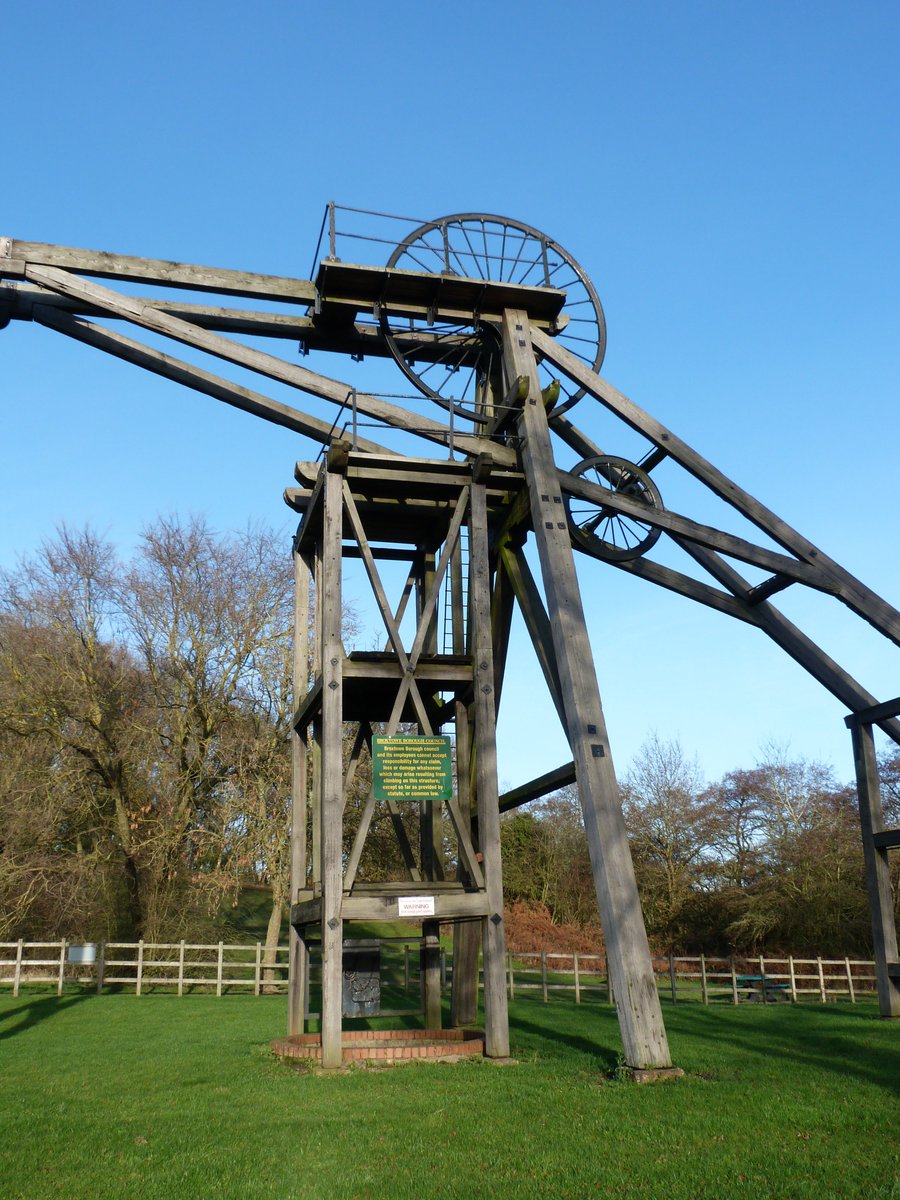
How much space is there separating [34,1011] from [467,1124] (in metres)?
14.5

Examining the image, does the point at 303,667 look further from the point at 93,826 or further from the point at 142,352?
the point at 93,826

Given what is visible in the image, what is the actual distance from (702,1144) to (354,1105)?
9.60ft

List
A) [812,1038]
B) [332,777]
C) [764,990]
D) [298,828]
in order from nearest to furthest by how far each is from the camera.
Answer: [332,777], [812,1038], [298,828], [764,990]

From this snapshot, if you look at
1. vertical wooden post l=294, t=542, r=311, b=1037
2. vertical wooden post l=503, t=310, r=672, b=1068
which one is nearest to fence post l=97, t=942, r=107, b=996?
vertical wooden post l=294, t=542, r=311, b=1037

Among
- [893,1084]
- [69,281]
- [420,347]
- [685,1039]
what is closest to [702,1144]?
[893,1084]

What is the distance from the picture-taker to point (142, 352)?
44.5 ft

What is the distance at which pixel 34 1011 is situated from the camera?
62.7 feet

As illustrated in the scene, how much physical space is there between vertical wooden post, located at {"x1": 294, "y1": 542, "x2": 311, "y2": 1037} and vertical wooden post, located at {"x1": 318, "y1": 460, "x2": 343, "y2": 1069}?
154 cm

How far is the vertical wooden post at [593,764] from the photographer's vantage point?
9.48 meters

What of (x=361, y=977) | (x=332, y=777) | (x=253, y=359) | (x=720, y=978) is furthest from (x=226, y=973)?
(x=253, y=359)

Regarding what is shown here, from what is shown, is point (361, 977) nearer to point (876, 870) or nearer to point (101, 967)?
point (876, 870)

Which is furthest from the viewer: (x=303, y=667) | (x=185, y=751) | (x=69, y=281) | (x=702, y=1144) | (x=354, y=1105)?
(x=185, y=751)

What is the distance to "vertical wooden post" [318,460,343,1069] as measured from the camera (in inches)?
420

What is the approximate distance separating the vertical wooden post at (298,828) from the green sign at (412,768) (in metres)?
1.99
